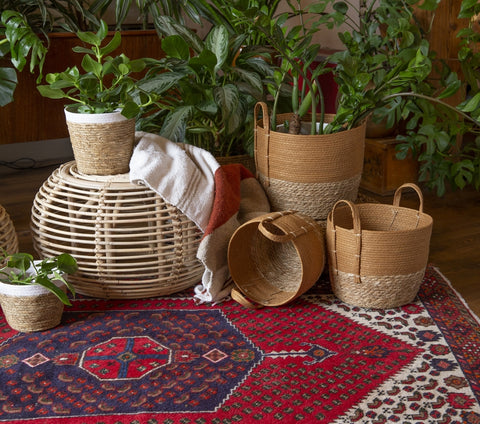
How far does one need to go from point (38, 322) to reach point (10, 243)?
264 millimetres

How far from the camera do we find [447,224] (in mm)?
2303

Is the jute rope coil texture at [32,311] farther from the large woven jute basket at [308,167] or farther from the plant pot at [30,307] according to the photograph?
the large woven jute basket at [308,167]

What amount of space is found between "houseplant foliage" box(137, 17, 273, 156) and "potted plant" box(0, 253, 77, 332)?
0.52 meters

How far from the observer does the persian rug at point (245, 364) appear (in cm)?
130

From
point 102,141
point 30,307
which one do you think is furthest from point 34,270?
point 102,141

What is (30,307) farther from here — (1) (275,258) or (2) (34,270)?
(1) (275,258)

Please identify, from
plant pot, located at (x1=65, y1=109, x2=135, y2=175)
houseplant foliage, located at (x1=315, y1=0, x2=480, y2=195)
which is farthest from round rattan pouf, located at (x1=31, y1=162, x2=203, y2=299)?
houseplant foliage, located at (x1=315, y1=0, x2=480, y2=195)

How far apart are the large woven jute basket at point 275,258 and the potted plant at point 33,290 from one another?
449mm

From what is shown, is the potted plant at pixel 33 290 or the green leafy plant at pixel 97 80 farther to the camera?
the green leafy plant at pixel 97 80

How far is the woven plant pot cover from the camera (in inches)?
60.4

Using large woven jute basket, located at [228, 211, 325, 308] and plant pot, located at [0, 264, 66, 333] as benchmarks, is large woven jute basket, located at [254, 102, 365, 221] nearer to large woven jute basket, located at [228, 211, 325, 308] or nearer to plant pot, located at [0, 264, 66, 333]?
large woven jute basket, located at [228, 211, 325, 308]

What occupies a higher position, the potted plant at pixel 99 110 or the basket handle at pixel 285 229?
the potted plant at pixel 99 110

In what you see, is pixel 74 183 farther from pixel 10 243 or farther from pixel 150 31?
pixel 150 31

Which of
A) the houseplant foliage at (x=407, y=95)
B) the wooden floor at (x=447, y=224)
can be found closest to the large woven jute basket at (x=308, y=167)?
the houseplant foliage at (x=407, y=95)
